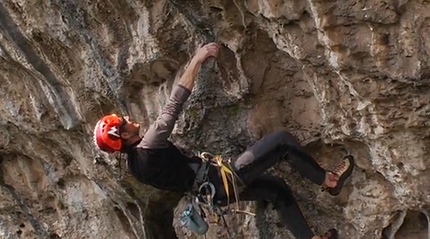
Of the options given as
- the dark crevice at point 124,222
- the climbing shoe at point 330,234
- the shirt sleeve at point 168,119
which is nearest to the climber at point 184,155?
the shirt sleeve at point 168,119

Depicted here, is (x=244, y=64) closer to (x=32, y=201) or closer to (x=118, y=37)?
(x=118, y=37)

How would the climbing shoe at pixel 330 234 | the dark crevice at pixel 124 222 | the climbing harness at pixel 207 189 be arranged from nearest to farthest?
the climbing harness at pixel 207 189
the climbing shoe at pixel 330 234
the dark crevice at pixel 124 222

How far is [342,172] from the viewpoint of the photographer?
485cm

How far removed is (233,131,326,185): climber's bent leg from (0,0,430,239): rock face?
263mm

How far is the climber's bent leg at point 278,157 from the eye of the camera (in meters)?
4.78

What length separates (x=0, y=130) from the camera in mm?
7211

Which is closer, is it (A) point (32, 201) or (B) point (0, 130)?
(B) point (0, 130)

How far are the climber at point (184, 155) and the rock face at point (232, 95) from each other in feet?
0.85

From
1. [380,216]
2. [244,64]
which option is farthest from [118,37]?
[380,216]

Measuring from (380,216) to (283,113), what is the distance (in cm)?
100

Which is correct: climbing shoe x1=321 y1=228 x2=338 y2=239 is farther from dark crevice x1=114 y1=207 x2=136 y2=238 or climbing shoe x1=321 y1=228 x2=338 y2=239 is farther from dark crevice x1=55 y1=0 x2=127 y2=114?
dark crevice x1=114 y1=207 x2=136 y2=238

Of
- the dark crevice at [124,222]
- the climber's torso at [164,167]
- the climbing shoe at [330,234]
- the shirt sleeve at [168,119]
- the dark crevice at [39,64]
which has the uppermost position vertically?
the dark crevice at [39,64]

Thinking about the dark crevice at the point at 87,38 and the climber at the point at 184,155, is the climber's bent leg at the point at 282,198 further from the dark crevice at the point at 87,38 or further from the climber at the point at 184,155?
the dark crevice at the point at 87,38

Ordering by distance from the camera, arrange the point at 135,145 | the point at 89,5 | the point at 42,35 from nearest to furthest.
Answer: the point at 135,145
the point at 89,5
the point at 42,35
